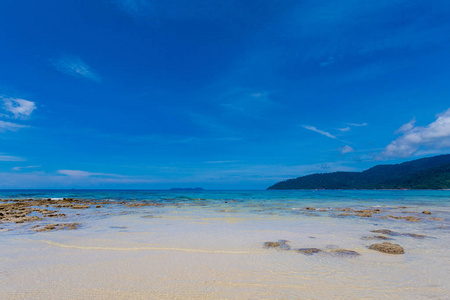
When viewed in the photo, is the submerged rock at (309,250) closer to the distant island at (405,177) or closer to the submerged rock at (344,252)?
the submerged rock at (344,252)

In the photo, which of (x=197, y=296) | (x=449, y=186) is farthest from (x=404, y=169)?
(x=197, y=296)

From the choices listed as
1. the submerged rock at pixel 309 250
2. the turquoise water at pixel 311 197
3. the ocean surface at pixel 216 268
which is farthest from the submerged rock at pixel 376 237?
the turquoise water at pixel 311 197

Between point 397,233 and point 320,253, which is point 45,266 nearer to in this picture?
point 320,253

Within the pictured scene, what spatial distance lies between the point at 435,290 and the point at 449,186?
15409 centimetres

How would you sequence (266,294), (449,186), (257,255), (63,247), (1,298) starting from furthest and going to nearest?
(449,186)
(63,247)
(257,255)
(266,294)
(1,298)

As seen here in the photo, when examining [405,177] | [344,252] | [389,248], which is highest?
[405,177]

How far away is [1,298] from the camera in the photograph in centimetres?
500

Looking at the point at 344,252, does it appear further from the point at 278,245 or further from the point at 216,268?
the point at 216,268

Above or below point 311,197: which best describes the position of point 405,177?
above

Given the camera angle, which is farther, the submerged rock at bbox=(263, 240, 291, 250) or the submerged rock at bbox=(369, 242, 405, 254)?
the submerged rock at bbox=(263, 240, 291, 250)

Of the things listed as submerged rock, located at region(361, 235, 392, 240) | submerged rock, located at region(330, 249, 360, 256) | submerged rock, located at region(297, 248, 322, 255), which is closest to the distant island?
submerged rock, located at region(361, 235, 392, 240)

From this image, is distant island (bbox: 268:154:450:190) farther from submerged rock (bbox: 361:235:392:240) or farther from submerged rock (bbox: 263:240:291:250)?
submerged rock (bbox: 263:240:291:250)

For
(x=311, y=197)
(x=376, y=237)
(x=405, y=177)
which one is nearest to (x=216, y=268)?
(x=376, y=237)

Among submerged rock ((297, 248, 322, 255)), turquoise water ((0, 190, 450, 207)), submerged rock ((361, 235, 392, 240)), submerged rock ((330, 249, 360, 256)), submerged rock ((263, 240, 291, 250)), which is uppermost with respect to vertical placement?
turquoise water ((0, 190, 450, 207))
